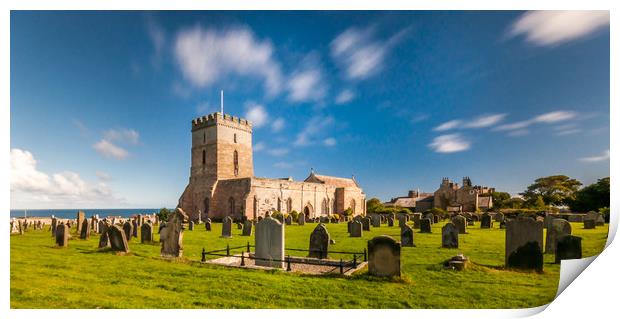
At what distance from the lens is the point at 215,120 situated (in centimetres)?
3027

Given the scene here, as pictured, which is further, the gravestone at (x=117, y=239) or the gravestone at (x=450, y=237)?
the gravestone at (x=450, y=237)

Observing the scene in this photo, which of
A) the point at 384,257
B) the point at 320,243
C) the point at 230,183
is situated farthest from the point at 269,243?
the point at 230,183

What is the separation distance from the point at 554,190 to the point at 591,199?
901cm

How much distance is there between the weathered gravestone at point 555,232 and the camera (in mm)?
9461

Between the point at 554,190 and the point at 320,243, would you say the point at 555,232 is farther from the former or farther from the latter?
the point at 554,190

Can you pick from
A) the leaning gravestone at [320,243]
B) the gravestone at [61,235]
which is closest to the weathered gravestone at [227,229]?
the gravestone at [61,235]

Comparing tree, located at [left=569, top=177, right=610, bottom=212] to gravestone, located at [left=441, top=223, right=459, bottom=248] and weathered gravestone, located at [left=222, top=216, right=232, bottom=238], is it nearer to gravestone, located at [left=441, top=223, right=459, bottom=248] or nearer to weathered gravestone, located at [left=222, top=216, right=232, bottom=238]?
gravestone, located at [left=441, top=223, right=459, bottom=248]

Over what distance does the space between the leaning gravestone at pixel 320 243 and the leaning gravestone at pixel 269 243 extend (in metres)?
1.41

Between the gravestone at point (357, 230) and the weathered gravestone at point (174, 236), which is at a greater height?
the weathered gravestone at point (174, 236)

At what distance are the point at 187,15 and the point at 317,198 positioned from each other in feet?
90.8

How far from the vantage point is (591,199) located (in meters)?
20.9

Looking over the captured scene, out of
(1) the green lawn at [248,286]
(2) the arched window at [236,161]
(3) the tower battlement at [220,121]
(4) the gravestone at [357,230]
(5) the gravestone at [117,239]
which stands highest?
(3) the tower battlement at [220,121]

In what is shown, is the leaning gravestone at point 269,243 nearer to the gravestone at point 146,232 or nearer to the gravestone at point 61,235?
the gravestone at point 146,232
